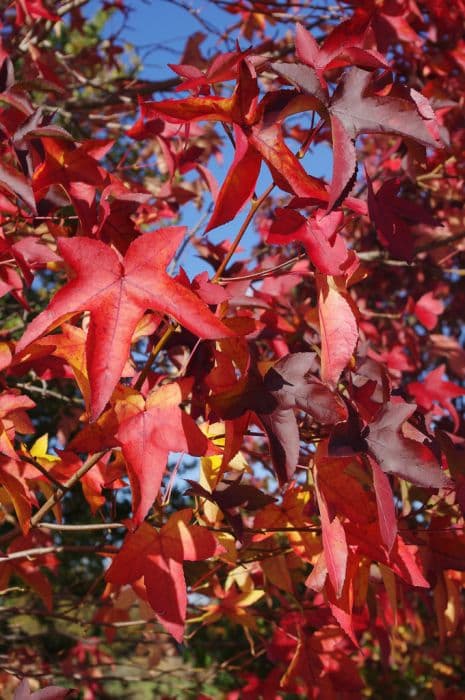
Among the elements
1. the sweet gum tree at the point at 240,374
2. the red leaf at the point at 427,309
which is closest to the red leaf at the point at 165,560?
the sweet gum tree at the point at 240,374

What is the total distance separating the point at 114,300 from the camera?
2.64ft

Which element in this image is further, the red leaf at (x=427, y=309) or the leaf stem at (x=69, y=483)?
the red leaf at (x=427, y=309)

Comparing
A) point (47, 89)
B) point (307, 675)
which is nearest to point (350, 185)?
point (47, 89)

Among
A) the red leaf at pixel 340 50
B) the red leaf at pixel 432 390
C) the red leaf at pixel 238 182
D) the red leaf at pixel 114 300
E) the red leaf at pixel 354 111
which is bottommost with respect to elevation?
the red leaf at pixel 432 390

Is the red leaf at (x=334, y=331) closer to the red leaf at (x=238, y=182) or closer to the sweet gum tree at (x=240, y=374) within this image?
the sweet gum tree at (x=240, y=374)

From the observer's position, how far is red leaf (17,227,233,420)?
0.76 m

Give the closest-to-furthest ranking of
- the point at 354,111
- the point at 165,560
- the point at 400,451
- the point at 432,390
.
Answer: the point at 354,111, the point at 400,451, the point at 165,560, the point at 432,390

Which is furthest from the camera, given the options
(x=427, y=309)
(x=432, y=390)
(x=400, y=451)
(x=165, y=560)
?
(x=427, y=309)

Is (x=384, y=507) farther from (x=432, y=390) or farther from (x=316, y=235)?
(x=432, y=390)

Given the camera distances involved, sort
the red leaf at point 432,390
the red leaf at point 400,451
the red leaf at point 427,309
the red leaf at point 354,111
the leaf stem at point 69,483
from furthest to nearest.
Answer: the red leaf at point 427,309 → the red leaf at point 432,390 → the leaf stem at point 69,483 → the red leaf at point 400,451 → the red leaf at point 354,111

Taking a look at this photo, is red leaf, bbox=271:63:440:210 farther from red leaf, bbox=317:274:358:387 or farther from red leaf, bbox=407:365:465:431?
red leaf, bbox=407:365:465:431

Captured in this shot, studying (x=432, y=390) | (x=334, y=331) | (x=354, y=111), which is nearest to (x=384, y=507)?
(x=334, y=331)

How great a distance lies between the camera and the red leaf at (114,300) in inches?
30.1

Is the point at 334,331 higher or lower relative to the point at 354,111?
lower
